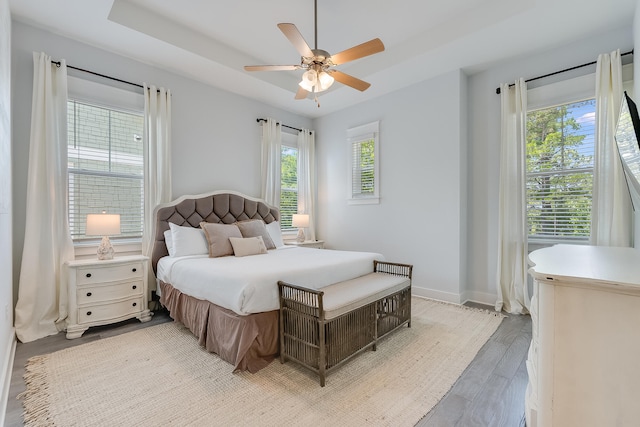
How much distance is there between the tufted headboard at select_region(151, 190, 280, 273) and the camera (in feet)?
11.5

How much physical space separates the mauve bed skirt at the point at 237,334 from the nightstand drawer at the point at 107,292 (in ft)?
3.09

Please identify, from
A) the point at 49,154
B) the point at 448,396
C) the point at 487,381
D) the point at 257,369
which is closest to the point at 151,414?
the point at 257,369

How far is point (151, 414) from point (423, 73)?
4.48 metres

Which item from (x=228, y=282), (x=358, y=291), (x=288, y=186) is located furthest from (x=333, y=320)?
(x=288, y=186)

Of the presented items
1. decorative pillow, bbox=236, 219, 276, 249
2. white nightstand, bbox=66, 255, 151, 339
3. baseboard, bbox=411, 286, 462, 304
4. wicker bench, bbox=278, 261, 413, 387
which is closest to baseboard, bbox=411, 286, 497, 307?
baseboard, bbox=411, 286, 462, 304

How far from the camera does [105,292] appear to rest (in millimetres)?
2881

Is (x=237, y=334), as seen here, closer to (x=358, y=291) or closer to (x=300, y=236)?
(x=358, y=291)

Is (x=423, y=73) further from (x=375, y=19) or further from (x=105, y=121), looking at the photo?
(x=105, y=121)

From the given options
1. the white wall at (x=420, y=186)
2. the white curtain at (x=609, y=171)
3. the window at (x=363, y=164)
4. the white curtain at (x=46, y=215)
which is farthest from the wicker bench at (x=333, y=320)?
the white curtain at (x=46, y=215)

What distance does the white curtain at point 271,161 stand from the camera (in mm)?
4711

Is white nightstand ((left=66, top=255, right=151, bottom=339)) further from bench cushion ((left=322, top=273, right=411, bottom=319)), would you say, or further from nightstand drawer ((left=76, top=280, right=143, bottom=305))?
bench cushion ((left=322, top=273, right=411, bottom=319))

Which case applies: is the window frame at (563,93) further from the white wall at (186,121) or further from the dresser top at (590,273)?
the white wall at (186,121)

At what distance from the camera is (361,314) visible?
2.32 m

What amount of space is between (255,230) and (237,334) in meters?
1.83
